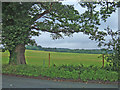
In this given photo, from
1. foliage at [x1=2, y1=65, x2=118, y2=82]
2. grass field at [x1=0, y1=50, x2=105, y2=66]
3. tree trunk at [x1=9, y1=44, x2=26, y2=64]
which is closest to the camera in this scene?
foliage at [x1=2, y1=65, x2=118, y2=82]

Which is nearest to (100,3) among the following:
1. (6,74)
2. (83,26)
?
(83,26)

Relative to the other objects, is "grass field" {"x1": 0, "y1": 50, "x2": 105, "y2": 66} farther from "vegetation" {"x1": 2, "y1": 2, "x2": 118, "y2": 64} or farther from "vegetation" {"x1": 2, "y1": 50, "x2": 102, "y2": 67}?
"vegetation" {"x1": 2, "y1": 2, "x2": 118, "y2": 64}

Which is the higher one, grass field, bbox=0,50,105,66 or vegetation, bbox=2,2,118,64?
vegetation, bbox=2,2,118,64

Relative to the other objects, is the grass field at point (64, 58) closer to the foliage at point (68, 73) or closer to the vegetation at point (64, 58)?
the vegetation at point (64, 58)

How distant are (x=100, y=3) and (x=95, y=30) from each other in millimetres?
2235

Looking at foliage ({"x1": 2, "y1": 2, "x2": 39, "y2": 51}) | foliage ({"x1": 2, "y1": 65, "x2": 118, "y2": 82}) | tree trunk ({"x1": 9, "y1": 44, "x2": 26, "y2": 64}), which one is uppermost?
foliage ({"x1": 2, "y1": 2, "x2": 39, "y2": 51})

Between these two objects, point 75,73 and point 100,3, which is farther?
point 100,3

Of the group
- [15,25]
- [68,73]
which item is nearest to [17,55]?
[15,25]

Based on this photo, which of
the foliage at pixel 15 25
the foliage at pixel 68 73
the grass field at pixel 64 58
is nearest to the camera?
the foliage at pixel 68 73

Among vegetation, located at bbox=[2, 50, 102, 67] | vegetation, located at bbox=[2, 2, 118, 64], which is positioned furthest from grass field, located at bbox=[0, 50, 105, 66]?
vegetation, located at bbox=[2, 2, 118, 64]

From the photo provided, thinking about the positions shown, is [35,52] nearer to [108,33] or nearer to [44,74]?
[44,74]

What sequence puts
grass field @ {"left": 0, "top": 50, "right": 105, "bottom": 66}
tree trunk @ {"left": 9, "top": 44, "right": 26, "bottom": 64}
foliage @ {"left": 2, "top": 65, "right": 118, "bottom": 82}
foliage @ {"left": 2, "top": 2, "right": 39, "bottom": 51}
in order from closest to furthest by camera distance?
foliage @ {"left": 2, "top": 65, "right": 118, "bottom": 82}, foliage @ {"left": 2, "top": 2, "right": 39, "bottom": 51}, tree trunk @ {"left": 9, "top": 44, "right": 26, "bottom": 64}, grass field @ {"left": 0, "top": 50, "right": 105, "bottom": 66}

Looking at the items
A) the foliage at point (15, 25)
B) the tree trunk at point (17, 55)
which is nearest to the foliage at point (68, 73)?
the tree trunk at point (17, 55)

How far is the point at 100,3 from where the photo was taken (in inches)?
503
